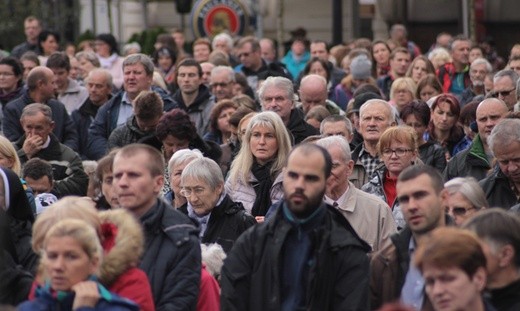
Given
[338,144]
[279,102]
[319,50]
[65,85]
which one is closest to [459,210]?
[338,144]

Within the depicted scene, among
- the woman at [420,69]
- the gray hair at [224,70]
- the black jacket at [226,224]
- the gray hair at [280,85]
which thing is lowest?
the black jacket at [226,224]

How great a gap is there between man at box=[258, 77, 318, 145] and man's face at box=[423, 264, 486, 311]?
7092 mm

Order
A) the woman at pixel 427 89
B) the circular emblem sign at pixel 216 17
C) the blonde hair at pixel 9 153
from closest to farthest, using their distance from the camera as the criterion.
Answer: the blonde hair at pixel 9 153 < the woman at pixel 427 89 < the circular emblem sign at pixel 216 17

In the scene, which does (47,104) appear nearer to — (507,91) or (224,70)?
(224,70)

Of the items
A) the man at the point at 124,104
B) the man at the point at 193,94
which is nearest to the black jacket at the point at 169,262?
the man at the point at 124,104

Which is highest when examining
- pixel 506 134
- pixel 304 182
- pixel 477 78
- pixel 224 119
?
pixel 304 182

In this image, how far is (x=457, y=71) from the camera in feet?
67.9

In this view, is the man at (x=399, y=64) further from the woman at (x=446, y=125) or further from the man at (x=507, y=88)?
the man at (x=507, y=88)

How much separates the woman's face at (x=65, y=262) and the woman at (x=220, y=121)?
7.83 metres

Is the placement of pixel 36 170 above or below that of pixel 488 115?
below

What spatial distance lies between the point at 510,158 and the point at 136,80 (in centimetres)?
557

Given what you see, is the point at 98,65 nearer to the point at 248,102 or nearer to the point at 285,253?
the point at 248,102

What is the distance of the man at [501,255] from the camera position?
805 cm

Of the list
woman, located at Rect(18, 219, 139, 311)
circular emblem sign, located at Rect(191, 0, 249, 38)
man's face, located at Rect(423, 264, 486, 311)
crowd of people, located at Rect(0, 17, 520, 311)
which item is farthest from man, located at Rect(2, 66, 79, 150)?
circular emblem sign, located at Rect(191, 0, 249, 38)
